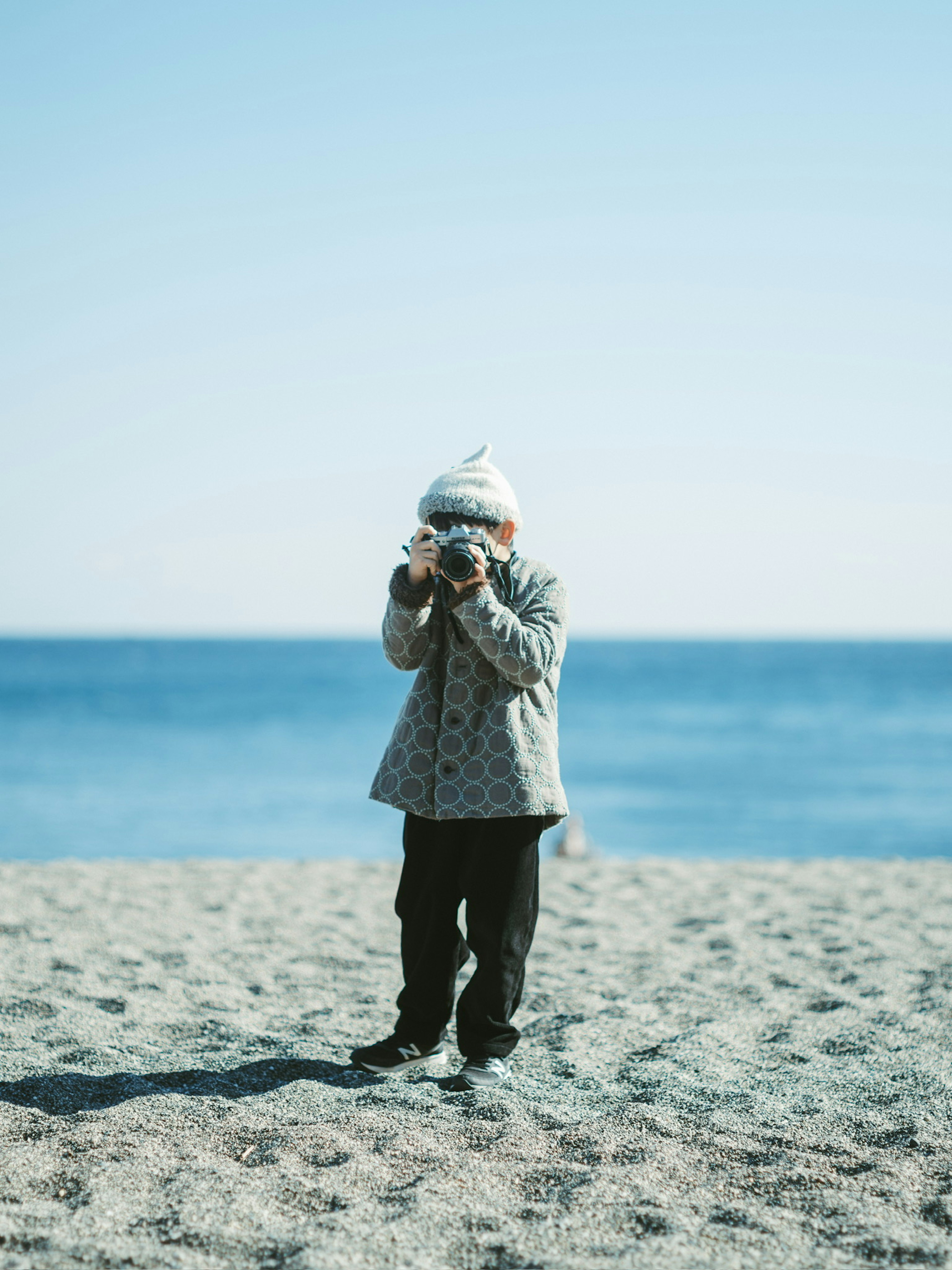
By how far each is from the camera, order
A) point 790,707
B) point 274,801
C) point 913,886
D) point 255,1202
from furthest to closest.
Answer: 1. point 790,707
2. point 274,801
3. point 913,886
4. point 255,1202

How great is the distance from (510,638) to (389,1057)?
1.45 m

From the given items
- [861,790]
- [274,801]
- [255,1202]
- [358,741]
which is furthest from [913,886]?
[358,741]

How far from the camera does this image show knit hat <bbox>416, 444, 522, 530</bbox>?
3.00 m

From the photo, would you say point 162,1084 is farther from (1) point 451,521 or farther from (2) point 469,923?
(1) point 451,521

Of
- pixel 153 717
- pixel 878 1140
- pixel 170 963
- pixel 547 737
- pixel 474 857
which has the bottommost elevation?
pixel 153 717

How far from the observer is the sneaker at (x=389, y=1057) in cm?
317

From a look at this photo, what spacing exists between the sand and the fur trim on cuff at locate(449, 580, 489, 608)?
148 cm

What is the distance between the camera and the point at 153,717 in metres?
35.7

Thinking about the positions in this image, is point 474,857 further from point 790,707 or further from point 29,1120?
point 790,707

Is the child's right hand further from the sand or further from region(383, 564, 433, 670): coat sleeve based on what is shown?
the sand

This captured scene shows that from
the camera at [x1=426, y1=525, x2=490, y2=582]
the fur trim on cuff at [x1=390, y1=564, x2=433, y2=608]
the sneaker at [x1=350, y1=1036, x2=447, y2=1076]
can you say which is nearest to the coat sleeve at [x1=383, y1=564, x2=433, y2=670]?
the fur trim on cuff at [x1=390, y1=564, x2=433, y2=608]

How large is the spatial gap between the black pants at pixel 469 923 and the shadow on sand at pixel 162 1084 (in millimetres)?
287

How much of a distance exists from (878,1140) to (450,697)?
1712 mm

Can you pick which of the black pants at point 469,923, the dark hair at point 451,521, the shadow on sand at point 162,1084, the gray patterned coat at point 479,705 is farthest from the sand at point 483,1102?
the dark hair at point 451,521
